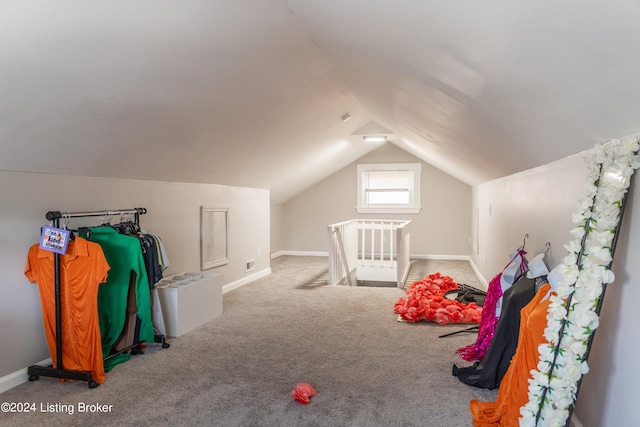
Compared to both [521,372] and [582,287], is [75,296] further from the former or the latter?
[582,287]

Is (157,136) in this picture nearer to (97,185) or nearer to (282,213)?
(97,185)

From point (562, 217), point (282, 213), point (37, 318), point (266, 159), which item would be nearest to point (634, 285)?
point (562, 217)

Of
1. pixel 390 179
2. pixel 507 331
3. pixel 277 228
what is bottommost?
pixel 507 331

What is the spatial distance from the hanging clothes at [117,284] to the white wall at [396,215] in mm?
5819

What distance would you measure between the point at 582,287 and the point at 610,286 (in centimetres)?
24

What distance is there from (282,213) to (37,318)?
20.6ft

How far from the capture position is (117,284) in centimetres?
316

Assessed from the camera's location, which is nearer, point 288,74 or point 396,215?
point 288,74

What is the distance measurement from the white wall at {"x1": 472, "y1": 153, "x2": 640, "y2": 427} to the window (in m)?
4.77

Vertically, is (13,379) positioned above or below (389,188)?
below

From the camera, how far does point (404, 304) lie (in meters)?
4.40

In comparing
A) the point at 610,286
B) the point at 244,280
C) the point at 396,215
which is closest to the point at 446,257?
the point at 396,215

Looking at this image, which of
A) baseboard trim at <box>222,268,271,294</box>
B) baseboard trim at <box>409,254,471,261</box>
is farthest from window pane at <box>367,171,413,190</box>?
baseboard trim at <box>222,268,271,294</box>

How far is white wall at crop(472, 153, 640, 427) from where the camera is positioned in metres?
1.55
